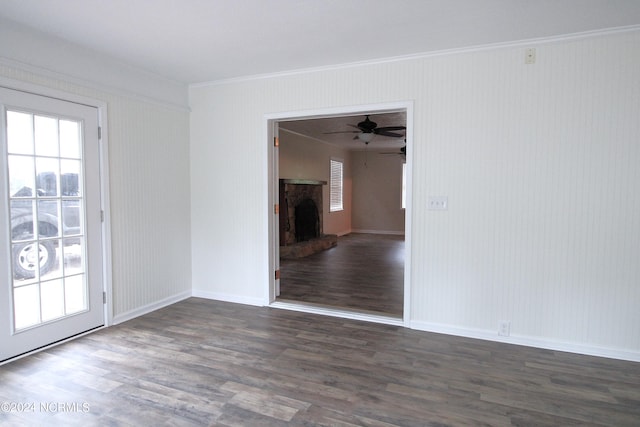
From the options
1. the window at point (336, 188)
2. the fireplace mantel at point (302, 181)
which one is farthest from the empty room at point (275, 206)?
the window at point (336, 188)

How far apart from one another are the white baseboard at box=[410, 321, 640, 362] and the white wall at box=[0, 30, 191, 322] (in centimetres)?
275

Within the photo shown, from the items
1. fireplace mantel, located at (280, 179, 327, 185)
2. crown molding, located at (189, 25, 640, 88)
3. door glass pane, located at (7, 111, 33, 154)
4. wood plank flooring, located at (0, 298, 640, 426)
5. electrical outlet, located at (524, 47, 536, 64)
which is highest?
crown molding, located at (189, 25, 640, 88)

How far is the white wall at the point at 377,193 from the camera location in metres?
11.3

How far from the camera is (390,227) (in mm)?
11352

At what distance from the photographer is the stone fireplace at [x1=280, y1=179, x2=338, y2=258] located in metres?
7.46

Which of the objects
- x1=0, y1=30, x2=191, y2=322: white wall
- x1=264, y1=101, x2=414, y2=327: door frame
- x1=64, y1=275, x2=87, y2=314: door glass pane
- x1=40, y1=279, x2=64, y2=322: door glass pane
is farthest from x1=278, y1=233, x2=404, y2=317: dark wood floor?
Answer: x1=40, y1=279, x2=64, y2=322: door glass pane

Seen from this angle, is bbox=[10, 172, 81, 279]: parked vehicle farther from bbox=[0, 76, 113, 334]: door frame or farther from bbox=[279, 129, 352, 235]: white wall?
bbox=[279, 129, 352, 235]: white wall

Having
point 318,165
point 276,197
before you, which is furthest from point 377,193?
point 276,197

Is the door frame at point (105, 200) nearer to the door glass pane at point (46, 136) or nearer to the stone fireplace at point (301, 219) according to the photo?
the door glass pane at point (46, 136)

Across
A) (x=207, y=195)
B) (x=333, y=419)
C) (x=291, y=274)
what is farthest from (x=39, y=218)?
(x=291, y=274)

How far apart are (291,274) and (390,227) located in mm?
6108

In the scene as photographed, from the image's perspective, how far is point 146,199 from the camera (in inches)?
157

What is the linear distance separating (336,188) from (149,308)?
7.17 meters

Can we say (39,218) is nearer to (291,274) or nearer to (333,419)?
(333,419)
